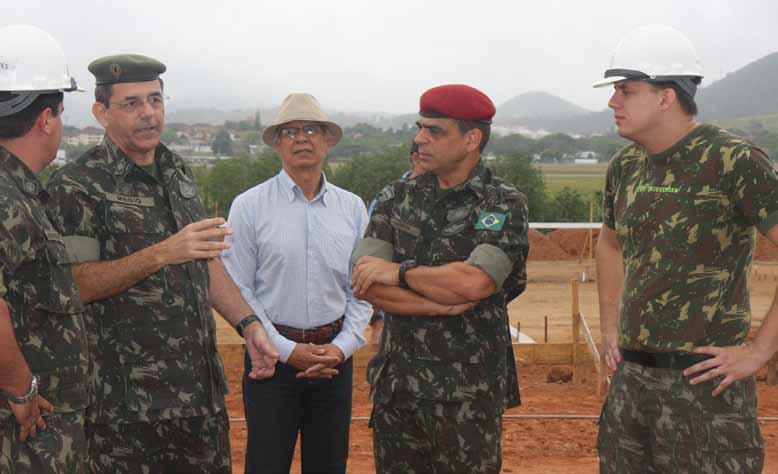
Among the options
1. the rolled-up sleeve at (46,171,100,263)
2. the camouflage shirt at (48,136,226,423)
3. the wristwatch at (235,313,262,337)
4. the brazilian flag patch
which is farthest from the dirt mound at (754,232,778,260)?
the rolled-up sleeve at (46,171,100,263)

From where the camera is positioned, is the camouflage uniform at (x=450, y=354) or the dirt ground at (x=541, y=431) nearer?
the camouflage uniform at (x=450, y=354)

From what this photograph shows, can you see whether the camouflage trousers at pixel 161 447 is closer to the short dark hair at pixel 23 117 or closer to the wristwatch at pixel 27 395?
the wristwatch at pixel 27 395

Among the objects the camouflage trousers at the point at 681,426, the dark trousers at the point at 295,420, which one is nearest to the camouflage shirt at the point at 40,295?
the dark trousers at the point at 295,420

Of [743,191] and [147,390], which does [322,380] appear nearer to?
[147,390]

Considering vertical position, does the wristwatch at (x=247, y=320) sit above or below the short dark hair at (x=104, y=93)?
below

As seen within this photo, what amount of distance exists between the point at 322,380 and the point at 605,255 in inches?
56.3

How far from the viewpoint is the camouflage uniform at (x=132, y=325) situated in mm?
3566

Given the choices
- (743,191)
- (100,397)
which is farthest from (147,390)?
(743,191)

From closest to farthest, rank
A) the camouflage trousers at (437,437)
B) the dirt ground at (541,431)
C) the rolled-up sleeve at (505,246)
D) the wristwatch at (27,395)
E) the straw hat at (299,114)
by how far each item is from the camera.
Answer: the wristwatch at (27,395) < the rolled-up sleeve at (505,246) < the camouflage trousers at (437,437) < the straw hat at (299,114) < the dirt ground at (541,431)

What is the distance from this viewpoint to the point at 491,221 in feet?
12.0

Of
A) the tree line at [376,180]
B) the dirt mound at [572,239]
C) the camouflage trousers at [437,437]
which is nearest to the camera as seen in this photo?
the camouflage trousers at [437,437]

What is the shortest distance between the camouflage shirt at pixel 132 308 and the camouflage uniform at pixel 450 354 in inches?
29.3

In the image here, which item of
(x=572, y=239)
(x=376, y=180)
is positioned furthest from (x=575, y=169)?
Answer: (x=572, y=239)

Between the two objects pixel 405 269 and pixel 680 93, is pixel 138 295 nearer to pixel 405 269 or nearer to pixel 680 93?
pixel 405 269
